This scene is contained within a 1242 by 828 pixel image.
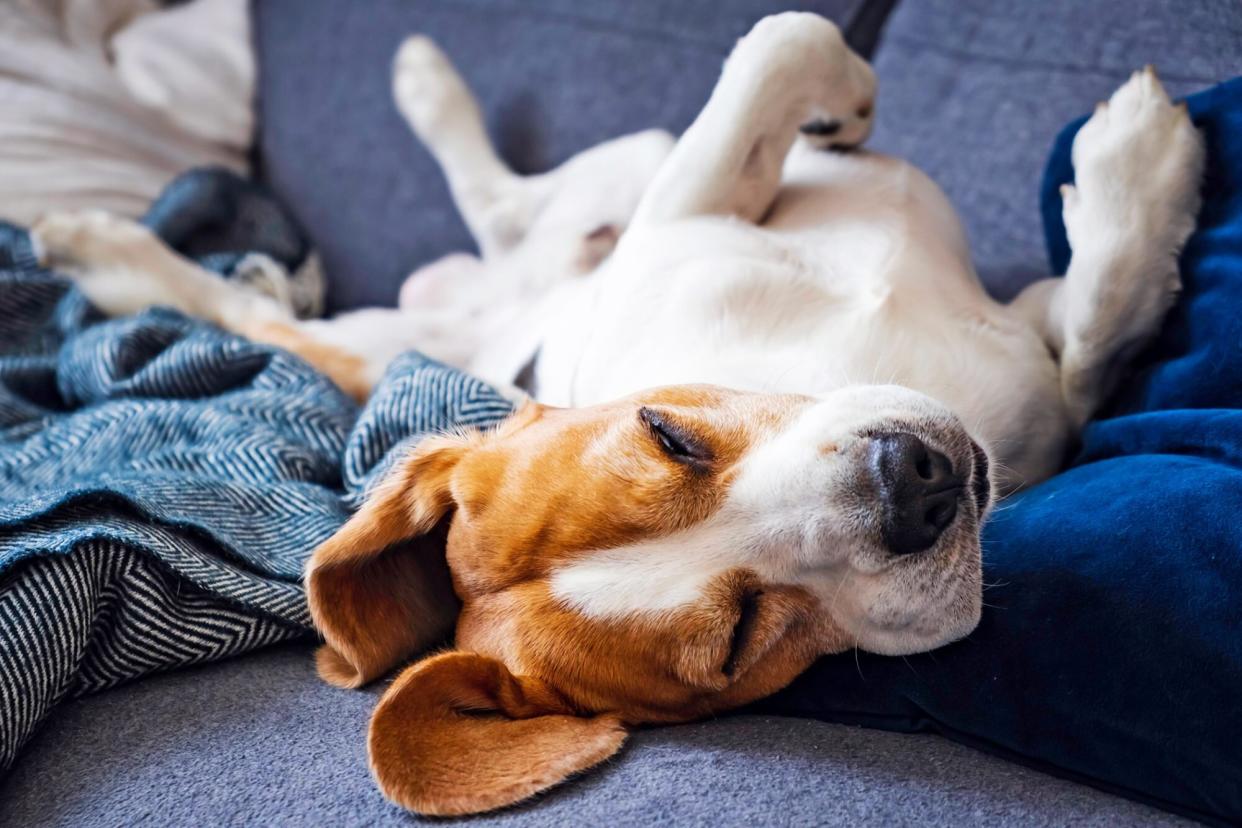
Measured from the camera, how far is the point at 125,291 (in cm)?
263

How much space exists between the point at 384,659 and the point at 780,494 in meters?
0.60

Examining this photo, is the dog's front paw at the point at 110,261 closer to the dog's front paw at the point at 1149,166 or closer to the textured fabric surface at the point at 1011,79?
the textured fabric surface at the point at 1011,79

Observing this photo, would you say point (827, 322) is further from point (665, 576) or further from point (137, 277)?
point (137, 277)

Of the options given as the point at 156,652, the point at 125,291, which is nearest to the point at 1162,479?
the point at 156,652

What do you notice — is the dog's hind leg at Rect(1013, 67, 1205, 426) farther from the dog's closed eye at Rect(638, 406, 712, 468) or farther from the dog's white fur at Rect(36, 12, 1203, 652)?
the dog's closed eye at Rect(638, 406, 712, 468)

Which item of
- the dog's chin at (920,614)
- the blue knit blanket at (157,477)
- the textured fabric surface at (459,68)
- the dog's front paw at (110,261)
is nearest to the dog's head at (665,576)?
the dog's chin at (920,614)

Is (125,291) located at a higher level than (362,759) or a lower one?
lower

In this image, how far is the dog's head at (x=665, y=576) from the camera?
1.23 meters

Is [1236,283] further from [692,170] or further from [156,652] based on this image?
[156,652]

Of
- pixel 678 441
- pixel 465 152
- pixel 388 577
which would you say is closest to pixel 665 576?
pixel 678 441

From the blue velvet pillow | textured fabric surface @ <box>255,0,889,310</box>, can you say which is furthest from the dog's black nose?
textured fabric surface @ <box>255,0,889,310</box>

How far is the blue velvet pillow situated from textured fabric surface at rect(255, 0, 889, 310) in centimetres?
143

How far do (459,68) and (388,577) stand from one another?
1.95 metres

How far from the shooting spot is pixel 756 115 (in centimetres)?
187
